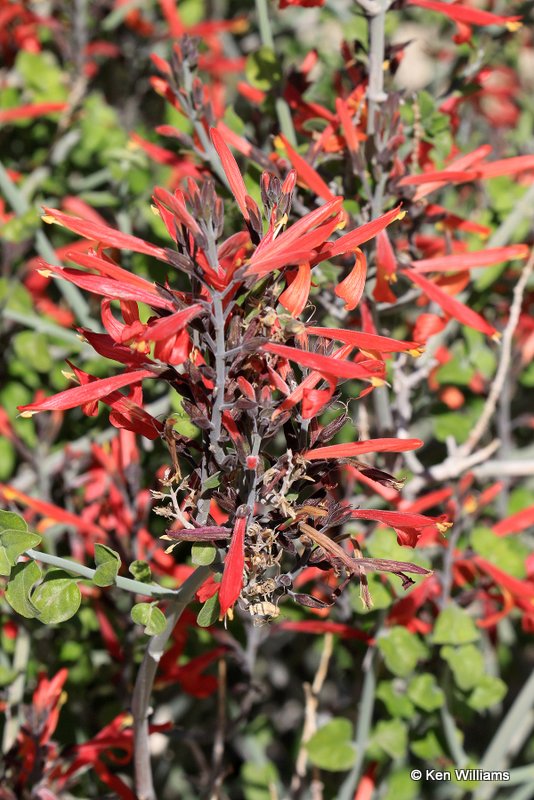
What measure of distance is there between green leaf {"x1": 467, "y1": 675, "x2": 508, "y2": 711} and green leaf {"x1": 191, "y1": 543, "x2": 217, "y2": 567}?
623 mm

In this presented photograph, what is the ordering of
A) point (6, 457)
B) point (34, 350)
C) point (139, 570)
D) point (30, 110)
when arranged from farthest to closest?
point (30, 110)
point (6, 457)
point (34, 350)
point (139, 570)

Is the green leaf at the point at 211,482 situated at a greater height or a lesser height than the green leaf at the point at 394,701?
greater

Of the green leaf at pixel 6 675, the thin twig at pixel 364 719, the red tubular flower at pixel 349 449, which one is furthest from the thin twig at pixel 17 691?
the red tubular flower at pixel 349 449

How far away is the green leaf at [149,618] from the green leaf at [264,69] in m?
0.72

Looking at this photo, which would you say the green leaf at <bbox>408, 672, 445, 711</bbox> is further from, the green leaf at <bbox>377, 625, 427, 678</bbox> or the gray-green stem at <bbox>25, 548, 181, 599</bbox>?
the gray-green stem at <bbox>25, 548, 181, 599</bbox>

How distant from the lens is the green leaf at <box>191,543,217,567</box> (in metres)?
0.63

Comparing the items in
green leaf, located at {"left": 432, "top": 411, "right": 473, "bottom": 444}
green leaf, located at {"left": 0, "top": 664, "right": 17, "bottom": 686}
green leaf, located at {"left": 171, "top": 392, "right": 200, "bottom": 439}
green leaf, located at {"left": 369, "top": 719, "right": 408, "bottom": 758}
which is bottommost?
green leaf, located at {"left": 369, "top": 719, "right": 408, "bottom": 758}

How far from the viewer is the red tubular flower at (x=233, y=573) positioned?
604mm

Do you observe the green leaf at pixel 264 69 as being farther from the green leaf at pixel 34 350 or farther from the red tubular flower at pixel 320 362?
the red tubular flower at pixel 320 362

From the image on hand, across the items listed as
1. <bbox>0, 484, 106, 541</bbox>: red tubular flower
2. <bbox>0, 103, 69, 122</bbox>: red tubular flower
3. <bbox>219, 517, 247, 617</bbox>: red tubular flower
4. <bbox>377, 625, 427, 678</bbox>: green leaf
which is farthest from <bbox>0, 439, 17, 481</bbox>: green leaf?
<bbox>219, 517, 247, 617</bbox>: red tubular flower

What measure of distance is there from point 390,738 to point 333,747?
0.25ft

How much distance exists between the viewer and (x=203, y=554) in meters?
0.64

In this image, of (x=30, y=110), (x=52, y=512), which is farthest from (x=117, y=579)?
(x=30, y=110)

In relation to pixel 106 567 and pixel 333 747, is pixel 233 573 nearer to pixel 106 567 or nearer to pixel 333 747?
pixel 106 567
